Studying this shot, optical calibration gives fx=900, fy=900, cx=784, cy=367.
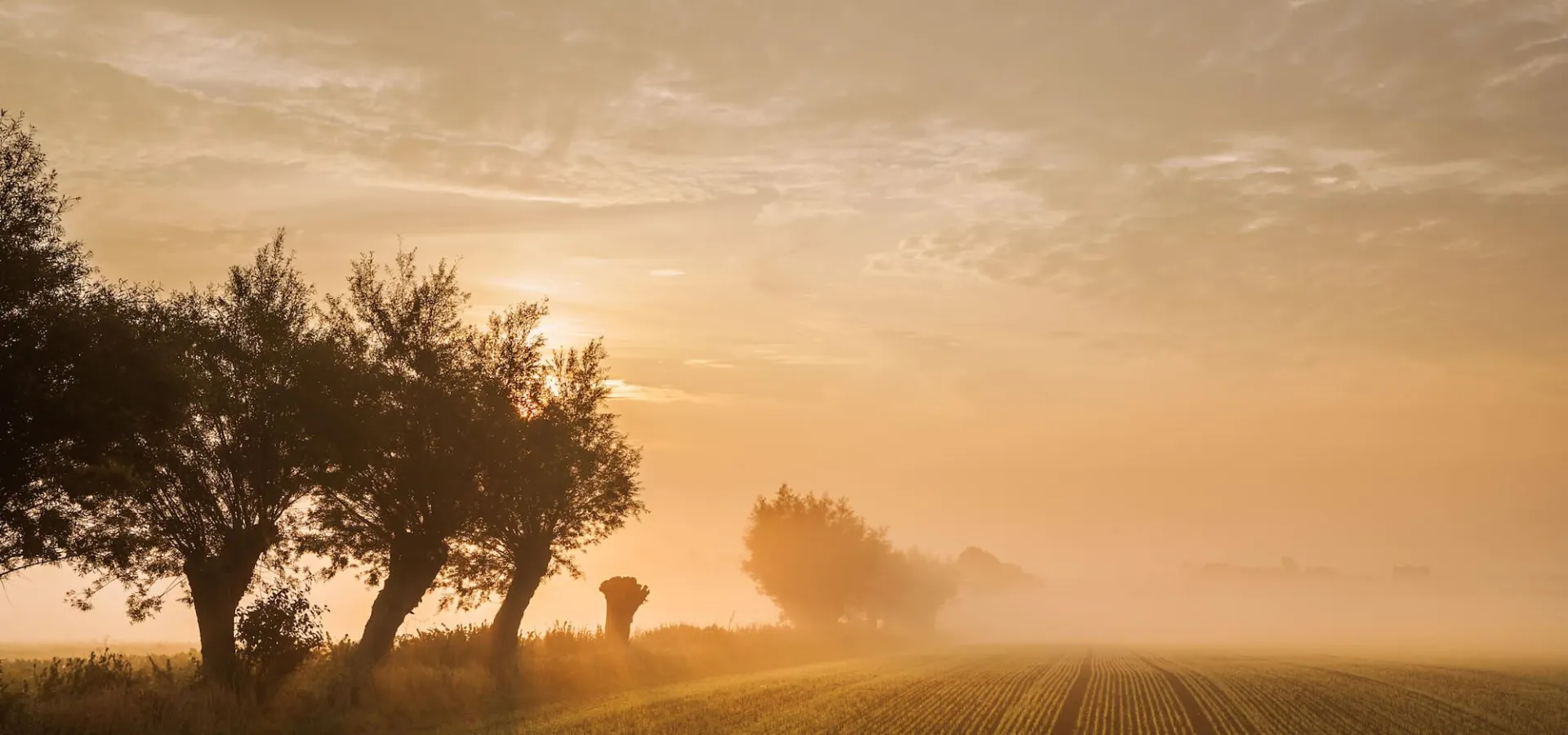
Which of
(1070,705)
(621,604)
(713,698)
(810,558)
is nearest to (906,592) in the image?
(810,558)

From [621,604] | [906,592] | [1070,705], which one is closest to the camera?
[1070,705]

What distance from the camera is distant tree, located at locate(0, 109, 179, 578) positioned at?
1867 centimetres

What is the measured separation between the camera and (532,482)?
115 ft

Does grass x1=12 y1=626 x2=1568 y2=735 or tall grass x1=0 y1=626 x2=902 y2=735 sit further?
grass x1=12 y1=626 x2=1568 y2=735

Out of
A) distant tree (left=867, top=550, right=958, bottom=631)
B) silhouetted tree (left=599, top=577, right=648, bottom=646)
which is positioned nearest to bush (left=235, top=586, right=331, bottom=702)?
silhouetted tree (left=599, top=577, right=648, bottom=646)

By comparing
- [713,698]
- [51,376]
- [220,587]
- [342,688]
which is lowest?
[713,698]

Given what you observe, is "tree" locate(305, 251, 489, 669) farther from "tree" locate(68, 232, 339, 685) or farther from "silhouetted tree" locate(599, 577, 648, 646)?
"silhouetted tree" locate(599, 577, 648, 646)

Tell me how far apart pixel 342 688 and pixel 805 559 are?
66465 mm

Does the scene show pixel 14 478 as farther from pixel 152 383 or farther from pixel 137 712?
pixel 137 712

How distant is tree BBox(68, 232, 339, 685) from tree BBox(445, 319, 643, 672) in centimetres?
722

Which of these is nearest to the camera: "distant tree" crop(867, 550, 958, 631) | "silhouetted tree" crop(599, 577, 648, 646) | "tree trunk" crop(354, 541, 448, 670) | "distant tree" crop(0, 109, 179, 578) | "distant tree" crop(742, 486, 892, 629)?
"distant tree" crop(0, 109, 179, 578)

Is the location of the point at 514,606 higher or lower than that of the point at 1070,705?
higher

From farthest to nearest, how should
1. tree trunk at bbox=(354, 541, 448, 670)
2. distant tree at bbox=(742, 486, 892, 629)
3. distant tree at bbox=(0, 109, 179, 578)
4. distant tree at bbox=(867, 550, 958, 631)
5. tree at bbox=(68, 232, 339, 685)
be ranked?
distant tree at bbox=(867, 550, 958, 631), distant tree at bbox=(742, 486, 892, 629), tree trunk at bbox=(354, 541, 448, 670), tree at bbox=(68, 232, 339, 685), distant tree at bbox=(0, 109, 179, 578)

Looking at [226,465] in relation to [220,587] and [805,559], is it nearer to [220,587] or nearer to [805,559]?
[220,587]
